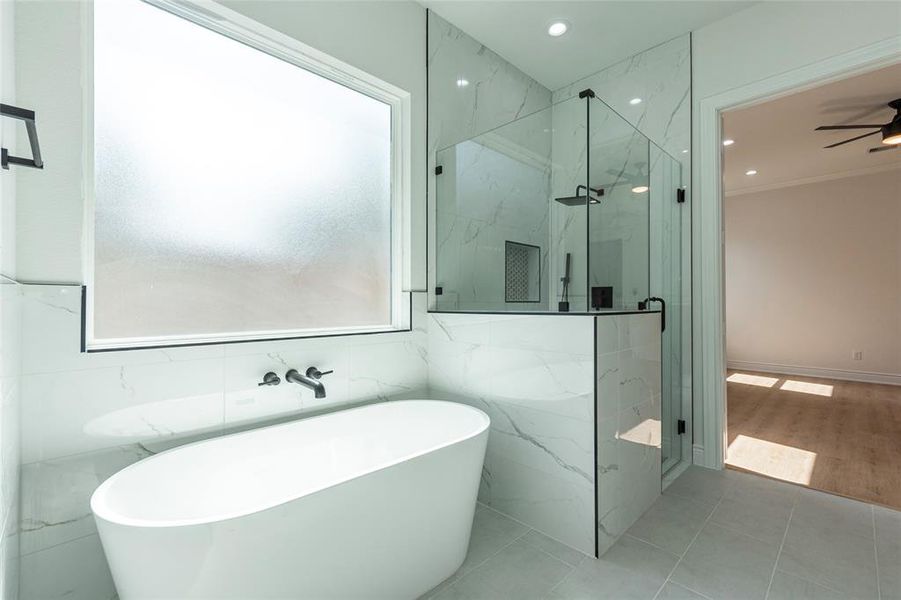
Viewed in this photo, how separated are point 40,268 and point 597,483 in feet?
7.12

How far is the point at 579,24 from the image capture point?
8.36 ft

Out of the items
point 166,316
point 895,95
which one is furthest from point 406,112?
point 895,95

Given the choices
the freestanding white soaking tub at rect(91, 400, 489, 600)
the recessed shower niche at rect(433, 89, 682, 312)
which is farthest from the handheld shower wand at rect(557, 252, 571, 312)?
the freestanding white soaking tub at rect(91, 400, 489, 600)

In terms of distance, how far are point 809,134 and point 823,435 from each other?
3.00 m

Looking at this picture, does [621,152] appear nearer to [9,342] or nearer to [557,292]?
[557,292]

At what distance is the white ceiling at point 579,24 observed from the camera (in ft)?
7.83

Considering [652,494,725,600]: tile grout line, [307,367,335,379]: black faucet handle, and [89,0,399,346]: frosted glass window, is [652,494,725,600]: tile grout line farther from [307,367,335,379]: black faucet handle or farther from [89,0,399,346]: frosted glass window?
[89,0,399,346]: frosted glass window

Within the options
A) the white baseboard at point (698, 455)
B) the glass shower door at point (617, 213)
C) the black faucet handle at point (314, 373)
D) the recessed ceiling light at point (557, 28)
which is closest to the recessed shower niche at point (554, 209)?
the glass shower door at point (617, 213)

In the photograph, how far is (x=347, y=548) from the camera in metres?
1.21

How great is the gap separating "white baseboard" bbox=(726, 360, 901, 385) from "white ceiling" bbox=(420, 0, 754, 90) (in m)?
5.18

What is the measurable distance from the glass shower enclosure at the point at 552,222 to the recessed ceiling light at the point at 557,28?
644mm

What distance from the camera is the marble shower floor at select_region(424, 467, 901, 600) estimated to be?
1463 millimetres

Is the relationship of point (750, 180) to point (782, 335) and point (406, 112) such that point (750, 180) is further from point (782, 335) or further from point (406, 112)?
point (406, 112)

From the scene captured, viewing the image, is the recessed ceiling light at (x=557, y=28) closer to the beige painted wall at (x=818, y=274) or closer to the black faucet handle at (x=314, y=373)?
the black faucet handle at (x=314, y=373)
